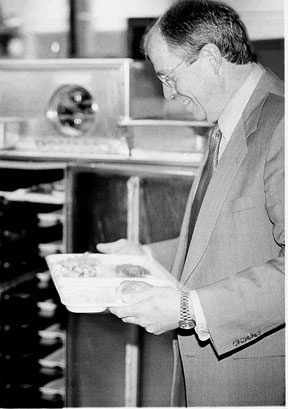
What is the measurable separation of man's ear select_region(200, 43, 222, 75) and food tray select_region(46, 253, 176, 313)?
67 centimetres

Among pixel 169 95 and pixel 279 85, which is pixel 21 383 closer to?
pixel 169 95

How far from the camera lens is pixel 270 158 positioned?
161cm

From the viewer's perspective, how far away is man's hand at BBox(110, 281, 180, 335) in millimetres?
1647

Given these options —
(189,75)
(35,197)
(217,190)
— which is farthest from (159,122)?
(217,190)

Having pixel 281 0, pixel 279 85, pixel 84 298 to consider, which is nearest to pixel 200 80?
pixel 279 85

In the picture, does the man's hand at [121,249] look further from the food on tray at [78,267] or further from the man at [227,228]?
the man at [227,228]

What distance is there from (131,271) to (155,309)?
49 centimetres

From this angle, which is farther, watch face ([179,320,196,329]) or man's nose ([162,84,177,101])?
man's nose ([162,84,177,101])

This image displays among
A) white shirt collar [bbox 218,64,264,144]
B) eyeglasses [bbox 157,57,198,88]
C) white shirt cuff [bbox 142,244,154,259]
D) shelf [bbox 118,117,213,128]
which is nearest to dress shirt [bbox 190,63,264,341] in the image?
white shirt collar [bbox 218,64,264,144]

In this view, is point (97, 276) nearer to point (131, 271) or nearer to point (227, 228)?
point (131, 271)

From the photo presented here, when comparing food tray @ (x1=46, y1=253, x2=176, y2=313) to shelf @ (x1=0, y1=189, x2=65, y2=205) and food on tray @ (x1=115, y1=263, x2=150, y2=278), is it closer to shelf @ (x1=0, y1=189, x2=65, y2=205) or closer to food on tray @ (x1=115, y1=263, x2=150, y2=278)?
food on tray @ (x1=115, y1=263, x2=150, y2=278)

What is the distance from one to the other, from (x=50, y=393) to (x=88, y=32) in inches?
82.3

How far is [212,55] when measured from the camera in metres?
1.81

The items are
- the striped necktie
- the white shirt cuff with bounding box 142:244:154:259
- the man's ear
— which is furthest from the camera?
the white shirt cuff with bounding box 142:244:154:259
